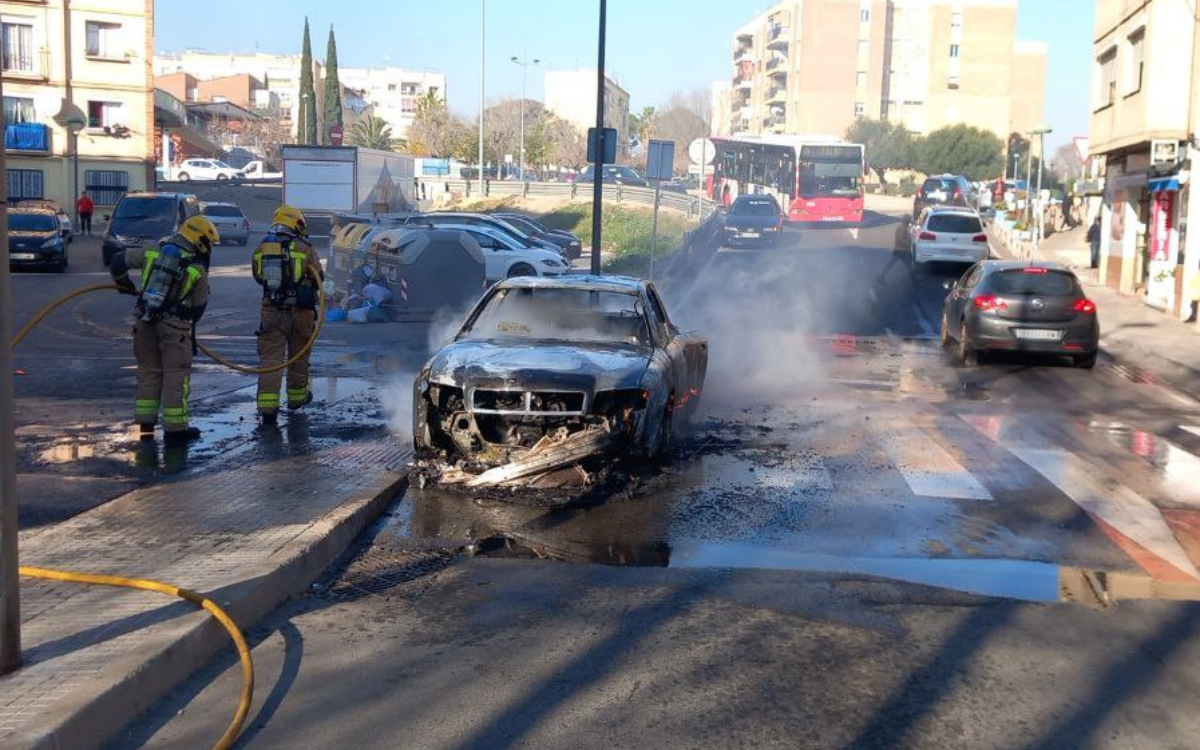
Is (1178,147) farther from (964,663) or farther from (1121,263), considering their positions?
(964,663)

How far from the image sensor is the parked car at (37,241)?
31.7 m

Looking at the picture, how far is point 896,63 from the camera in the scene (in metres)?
109

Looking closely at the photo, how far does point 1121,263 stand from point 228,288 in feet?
73.9

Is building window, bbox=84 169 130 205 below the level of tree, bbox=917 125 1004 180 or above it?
below

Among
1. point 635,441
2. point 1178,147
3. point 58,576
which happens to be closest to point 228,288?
point 1178,147

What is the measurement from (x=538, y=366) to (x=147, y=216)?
26.2m

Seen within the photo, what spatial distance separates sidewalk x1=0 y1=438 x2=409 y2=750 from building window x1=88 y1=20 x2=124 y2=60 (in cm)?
4957

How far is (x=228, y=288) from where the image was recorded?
30875 millimetres

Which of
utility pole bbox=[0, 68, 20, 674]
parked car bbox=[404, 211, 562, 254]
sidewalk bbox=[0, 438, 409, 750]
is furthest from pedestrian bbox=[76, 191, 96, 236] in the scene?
utility pole bbox=[0, 68, 20, 674]

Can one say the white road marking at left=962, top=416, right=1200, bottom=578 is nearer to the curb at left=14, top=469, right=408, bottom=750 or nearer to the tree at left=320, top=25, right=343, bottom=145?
the curb at left=14, top=469, right=408, bottom=750

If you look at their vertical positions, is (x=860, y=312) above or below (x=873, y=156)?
below

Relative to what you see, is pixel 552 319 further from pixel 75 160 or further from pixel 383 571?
pixel 75 160

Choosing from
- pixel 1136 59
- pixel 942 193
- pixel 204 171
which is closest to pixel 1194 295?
pixel 1136 59

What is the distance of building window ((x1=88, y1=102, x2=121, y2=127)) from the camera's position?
2135 inches
